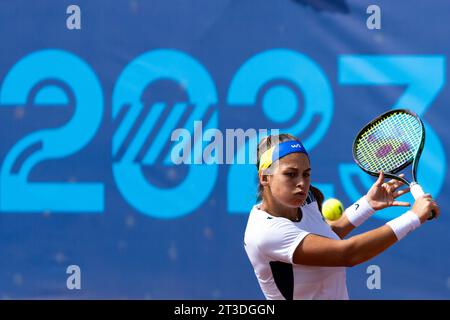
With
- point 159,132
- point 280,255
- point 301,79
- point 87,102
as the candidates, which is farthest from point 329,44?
point 280,255

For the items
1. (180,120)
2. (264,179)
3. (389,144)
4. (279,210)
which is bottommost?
(279,210)

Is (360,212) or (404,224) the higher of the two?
(360,212)

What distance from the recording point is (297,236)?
119 inches

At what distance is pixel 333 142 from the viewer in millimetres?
5387

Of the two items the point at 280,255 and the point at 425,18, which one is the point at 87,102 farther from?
the point at 280,255

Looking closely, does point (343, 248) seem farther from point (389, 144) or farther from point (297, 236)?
point (389, 144)

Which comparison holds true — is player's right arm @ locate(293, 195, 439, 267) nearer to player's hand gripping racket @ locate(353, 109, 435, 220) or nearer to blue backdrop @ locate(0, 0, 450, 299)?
player's hand gripping racket @ locate(353, 109, 435, 220)

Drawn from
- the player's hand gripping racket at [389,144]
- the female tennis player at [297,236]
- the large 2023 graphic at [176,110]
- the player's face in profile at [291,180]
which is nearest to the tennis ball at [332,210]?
the large 2023 graphic at [176,110]

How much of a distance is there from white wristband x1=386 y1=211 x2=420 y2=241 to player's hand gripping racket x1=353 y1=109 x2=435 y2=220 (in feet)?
1.59

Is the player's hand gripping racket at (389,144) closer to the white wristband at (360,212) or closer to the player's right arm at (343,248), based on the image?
the white wristband at (360,212)

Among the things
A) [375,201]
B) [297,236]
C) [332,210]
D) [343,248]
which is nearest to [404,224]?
[343,248]

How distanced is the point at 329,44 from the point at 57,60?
1.70 meters

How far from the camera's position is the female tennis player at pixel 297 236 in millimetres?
2969

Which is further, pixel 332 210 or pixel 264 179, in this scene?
pixel 332 210
